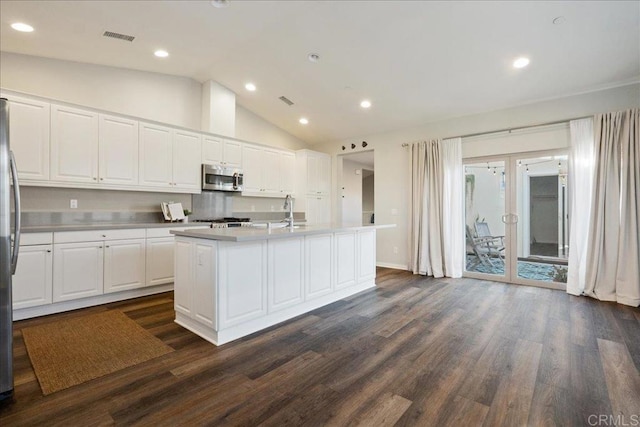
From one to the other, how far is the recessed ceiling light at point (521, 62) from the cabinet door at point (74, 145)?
16.7 feet

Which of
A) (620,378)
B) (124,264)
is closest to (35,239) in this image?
(124,264)

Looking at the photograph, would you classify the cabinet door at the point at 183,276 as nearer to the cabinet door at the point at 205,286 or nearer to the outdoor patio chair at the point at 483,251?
the cabinet door at the point at 205,286

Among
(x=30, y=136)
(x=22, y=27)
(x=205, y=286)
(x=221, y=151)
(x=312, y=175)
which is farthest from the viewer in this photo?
(x=312, y=175)

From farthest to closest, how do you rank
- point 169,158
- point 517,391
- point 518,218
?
point 518,218 → point 169,158 → point 517,391

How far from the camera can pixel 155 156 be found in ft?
13.9

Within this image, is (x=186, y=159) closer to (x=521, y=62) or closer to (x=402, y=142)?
(x=402, y=142)

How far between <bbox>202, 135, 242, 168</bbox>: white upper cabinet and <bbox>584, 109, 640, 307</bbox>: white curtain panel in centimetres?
518

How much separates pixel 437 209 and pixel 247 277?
12.1ft

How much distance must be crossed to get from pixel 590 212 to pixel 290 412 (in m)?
4.51

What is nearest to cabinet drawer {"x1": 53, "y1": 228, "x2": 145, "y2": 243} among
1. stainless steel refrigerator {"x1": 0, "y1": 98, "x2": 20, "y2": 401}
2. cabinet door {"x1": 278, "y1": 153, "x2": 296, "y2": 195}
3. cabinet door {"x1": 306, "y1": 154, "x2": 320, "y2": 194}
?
stainless steel refrigerator {"x1": 0, "y1": 98, "x2": 20, "y2": 401}

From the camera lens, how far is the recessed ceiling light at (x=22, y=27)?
9.86 feet

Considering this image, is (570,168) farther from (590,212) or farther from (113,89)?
(113,89)

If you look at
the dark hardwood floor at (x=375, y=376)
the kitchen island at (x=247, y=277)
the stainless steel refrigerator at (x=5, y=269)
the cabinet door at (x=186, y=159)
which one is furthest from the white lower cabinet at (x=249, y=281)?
the cabinet door at (x=186, y=159)

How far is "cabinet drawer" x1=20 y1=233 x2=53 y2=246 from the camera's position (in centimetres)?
305
